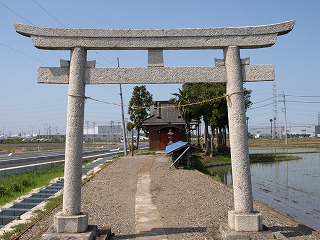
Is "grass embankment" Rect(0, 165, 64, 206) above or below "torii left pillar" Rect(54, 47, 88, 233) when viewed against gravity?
below

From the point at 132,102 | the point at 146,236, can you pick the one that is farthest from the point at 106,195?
the point at 132,102

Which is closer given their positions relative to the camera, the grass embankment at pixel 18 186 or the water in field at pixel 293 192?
the water in field at pixel 293 192

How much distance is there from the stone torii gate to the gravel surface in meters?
1.59

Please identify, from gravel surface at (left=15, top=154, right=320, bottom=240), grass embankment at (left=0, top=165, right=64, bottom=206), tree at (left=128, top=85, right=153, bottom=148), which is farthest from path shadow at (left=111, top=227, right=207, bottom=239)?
tree at (left=128, top=85, right=153, bottom=148)

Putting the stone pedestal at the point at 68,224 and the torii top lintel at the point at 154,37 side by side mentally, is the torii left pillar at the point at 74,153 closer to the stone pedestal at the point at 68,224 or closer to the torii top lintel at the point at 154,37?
the stone pedestal at the point at 68,224

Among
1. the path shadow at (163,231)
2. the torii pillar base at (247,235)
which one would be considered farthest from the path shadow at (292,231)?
the path shadow at (163,231)

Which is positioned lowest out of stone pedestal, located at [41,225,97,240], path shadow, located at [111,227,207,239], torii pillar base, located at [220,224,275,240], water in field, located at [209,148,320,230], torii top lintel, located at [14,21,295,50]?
water in field, located at [209,148,320,230]

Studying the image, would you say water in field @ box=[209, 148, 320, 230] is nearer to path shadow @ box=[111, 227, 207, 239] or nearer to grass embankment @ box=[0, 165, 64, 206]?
path shadow @ box=[111, 227, 207, 239]

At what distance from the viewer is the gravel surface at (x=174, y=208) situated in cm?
868

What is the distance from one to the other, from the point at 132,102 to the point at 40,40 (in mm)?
40971

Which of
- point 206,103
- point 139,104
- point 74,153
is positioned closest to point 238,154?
point 74,153

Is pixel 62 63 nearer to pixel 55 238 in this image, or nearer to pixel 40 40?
pixel 40 40

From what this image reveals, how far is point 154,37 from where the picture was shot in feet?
26.0

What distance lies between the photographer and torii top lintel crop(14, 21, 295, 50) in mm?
7805
